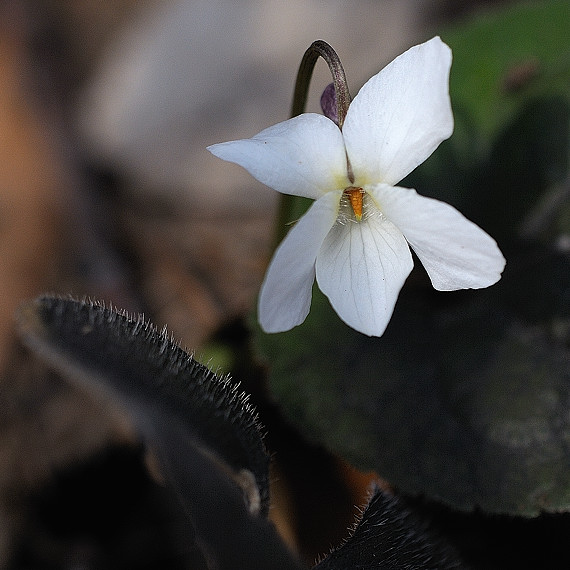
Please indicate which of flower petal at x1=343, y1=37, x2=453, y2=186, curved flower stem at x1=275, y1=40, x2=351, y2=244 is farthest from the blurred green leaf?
flower petal at x1=343, y1=37, x2=453, y2=186

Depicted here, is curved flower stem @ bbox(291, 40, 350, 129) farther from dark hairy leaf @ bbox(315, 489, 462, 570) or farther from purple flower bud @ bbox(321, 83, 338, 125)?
dark hairy leaf @ bbox(315, 489, 462, 570)

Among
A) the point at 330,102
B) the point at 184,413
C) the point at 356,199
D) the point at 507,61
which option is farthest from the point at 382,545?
the point at 507,61

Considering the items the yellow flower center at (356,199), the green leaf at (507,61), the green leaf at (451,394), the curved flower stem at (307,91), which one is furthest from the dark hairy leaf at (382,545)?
the green leaf at (507,61)

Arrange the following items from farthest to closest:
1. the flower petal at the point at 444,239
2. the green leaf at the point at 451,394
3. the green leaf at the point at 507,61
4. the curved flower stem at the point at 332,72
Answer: the green leaf at the point at 507,61
the green leaf at the point at 451,394
the curved flower stem at the point at 332,72
the flower petal at the point at 444,239

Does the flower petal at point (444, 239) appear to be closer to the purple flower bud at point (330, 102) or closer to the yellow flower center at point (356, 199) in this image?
the yellow flower center at point (356, 199)

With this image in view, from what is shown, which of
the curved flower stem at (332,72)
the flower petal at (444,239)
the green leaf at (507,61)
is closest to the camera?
the flower petal at (444,239)

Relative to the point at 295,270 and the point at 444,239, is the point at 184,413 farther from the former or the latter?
the point at 444,239

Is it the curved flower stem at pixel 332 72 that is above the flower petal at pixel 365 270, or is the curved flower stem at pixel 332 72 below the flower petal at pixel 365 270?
above
